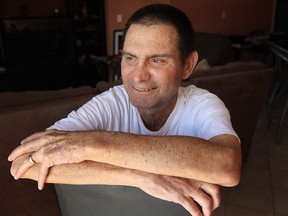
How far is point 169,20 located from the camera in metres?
1.00

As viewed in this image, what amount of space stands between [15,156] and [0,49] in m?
4.16

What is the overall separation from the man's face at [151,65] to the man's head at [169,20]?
0.06ft

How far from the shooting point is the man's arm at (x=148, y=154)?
0.75 m

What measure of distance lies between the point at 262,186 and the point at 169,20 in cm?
180

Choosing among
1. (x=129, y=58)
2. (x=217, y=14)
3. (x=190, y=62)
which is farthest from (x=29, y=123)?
(x=217, y=14)

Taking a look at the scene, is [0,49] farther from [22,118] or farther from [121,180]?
[121,180]

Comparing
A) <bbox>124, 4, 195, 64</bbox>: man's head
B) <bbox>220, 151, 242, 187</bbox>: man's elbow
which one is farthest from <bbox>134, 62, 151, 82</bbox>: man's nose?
<bbox>220, 151, 242, 187</bbox>: man's elbow

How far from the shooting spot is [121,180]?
2.42ft

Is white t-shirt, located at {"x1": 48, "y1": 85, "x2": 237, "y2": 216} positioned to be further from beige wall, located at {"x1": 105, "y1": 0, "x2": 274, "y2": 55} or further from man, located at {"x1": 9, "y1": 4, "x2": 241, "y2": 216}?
beige wall, located at {"x1": 105, "y1": 0, "x2": 274, "y2": 55}

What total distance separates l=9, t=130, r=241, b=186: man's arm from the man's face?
293mm

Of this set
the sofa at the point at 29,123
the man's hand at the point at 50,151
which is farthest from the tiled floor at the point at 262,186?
the man's hand at the point at 50,151

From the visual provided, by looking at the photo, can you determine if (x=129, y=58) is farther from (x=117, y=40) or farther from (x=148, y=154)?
(x=117, y=40)

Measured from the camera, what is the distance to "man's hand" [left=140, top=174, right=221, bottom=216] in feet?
2.41

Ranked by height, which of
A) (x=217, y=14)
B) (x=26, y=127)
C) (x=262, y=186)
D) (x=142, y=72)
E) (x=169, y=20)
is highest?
(x=217, y=14)
